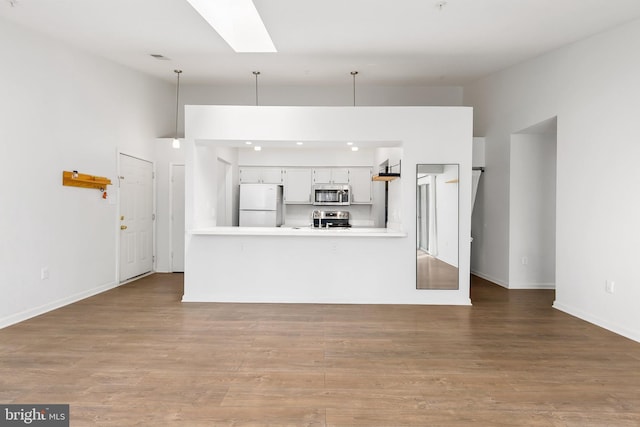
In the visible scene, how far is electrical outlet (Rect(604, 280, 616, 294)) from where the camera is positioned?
4.09 m

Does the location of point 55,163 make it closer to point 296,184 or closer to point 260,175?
point 260,175

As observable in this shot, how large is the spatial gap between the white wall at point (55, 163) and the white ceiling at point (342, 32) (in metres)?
0.36

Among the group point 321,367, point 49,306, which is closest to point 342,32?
point 321,367

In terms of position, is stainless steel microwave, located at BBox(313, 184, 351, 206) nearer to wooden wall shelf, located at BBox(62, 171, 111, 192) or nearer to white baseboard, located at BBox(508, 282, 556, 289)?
white baseboard, located at BBox(508, 282, 556, 289)

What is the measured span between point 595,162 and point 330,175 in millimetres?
4492

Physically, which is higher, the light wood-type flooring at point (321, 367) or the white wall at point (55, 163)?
the white wall at point (55, 163)

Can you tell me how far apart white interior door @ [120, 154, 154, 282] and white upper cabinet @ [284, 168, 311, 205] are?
8.23ft

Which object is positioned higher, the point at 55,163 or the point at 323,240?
the point at 55,163

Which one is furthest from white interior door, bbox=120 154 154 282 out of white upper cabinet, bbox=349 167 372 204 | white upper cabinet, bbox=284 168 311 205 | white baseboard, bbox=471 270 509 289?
white baseboard, bbox=471 270 509 289

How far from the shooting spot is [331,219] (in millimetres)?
7852

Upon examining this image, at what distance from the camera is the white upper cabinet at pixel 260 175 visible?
7746 mm

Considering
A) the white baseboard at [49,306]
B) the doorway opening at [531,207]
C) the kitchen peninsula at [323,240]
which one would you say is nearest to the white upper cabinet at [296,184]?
the kitchen peninsula at [323,240]

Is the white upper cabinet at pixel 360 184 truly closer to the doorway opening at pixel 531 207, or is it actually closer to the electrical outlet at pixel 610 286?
the doorway opening at pixel 531 207

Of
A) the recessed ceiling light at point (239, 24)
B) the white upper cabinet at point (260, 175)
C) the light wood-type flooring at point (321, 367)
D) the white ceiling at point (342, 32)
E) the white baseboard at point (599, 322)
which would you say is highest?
the recessed ceiling light at point (239, 24)
